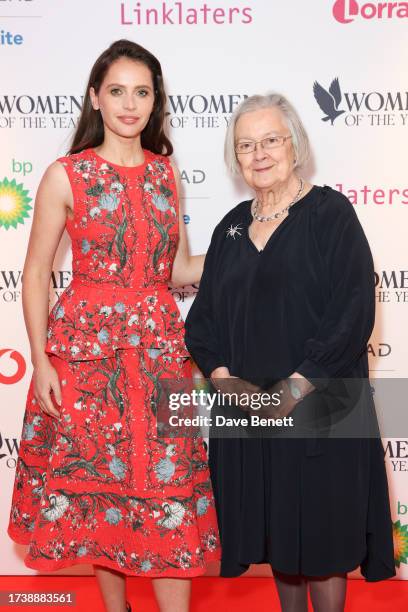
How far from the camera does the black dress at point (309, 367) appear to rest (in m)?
1.90

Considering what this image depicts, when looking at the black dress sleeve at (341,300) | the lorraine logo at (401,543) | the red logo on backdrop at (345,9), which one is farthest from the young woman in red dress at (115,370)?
the lorraine logo at (401,543)

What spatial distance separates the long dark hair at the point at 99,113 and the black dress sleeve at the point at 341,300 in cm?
73

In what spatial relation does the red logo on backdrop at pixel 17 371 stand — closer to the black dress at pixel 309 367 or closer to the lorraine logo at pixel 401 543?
the black dress at pixel 309 367

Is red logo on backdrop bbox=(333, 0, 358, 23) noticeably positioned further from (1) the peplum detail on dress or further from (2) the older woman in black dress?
(1) the peplum detail on dress

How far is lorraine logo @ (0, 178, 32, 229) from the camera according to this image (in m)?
2.95

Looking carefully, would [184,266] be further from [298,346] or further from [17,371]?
[17,371]

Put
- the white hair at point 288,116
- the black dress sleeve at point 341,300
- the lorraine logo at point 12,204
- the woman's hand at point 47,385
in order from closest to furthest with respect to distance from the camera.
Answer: the black dress sleeve at point 341,300, the white hair at point 288,116, the woman's hand at point 47,385, the lorraine logo at point 12,204

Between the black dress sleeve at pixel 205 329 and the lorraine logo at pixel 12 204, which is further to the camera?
the lorraine logo at pixel 12 204

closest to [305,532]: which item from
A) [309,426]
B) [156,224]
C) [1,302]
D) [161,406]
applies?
[309,426]

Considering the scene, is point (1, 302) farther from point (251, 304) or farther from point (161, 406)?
point (251, 304)

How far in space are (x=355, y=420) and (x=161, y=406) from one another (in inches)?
22.2

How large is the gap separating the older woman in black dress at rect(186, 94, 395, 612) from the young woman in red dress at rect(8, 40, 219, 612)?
0.66 feet

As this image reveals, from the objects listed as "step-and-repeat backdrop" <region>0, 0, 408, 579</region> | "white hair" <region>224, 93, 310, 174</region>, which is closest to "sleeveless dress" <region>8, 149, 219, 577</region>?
"white hair" <region>224, 93, 310, 174</region>

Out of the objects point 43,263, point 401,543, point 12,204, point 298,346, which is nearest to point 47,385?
point 43,263
